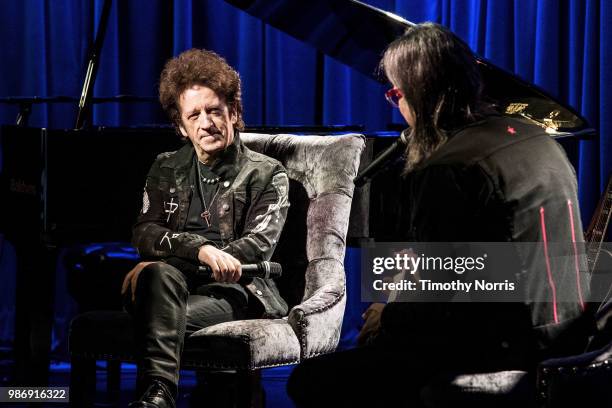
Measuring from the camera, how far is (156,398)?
2.41m

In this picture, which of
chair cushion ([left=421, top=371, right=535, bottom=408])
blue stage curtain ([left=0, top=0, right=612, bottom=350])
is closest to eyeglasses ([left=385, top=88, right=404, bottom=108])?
chair cushion ([left=421, top=371, right=535, bottom=408])

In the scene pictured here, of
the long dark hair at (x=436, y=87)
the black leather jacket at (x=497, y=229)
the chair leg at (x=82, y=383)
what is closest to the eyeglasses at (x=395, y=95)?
the long dark hair at (x=436, y=87)

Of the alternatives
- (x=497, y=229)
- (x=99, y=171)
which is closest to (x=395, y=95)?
(x=497, y=229)

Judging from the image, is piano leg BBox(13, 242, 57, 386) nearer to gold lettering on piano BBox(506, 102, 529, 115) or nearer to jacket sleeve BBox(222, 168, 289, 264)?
jacket sleeve BBox(222, 168, 289, 264)

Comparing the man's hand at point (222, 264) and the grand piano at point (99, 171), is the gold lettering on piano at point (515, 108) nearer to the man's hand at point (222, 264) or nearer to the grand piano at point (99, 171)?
the grand piano at point (99, 171)

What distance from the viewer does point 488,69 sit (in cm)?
307

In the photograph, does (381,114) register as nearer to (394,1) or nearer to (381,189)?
(394,1)

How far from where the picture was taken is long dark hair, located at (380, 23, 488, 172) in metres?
1.92

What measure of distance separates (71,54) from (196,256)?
2.54 meters

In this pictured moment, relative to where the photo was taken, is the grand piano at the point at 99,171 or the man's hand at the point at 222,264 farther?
the grand piano at the point at 99,171

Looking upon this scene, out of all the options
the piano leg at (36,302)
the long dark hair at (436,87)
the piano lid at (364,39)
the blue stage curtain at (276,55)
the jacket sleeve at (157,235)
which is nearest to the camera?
the long dark hair at (436,87)

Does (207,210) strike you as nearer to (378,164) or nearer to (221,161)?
(221,161)

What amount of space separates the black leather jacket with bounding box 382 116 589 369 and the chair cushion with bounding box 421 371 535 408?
48 millimetres

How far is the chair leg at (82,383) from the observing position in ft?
9.24
